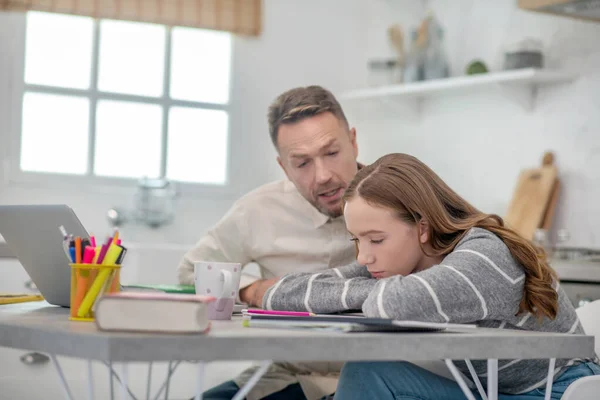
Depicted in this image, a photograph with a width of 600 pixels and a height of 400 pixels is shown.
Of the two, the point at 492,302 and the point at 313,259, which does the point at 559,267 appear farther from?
the point at 492,302

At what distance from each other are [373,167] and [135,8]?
3.04 meters

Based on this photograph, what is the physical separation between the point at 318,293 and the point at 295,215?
34.8 inches

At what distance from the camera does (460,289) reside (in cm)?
Answer: 136

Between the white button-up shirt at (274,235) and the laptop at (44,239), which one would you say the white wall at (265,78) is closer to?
the white button-up shirt at (274,235)

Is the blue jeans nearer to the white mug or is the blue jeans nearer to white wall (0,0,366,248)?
the white mug

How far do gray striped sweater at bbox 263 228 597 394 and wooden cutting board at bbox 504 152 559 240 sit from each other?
2.08m

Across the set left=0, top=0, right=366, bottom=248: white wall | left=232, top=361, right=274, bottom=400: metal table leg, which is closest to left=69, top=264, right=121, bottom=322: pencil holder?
left=232, top=361, right=274, bottom=400: metal table leg

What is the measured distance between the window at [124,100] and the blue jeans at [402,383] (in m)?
3.31

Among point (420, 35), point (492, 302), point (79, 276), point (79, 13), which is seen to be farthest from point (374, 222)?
point (79, 13)

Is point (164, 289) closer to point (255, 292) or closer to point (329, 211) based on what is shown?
point (255, 292)

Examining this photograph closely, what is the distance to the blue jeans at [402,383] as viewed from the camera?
4.75 feet

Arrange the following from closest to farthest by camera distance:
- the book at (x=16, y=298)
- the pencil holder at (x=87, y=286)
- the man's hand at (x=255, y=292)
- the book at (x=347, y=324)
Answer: the book at (x=347, y=324) < the pencil holder at (x=87, y=286) < the book at (x=16, y=298) < the man's hand at (x=255, y=292)

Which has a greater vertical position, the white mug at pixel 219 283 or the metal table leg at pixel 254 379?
the white mug at pixel 219 283

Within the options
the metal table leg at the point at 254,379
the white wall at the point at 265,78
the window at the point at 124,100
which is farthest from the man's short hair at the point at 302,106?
the window at the point at 124,100
